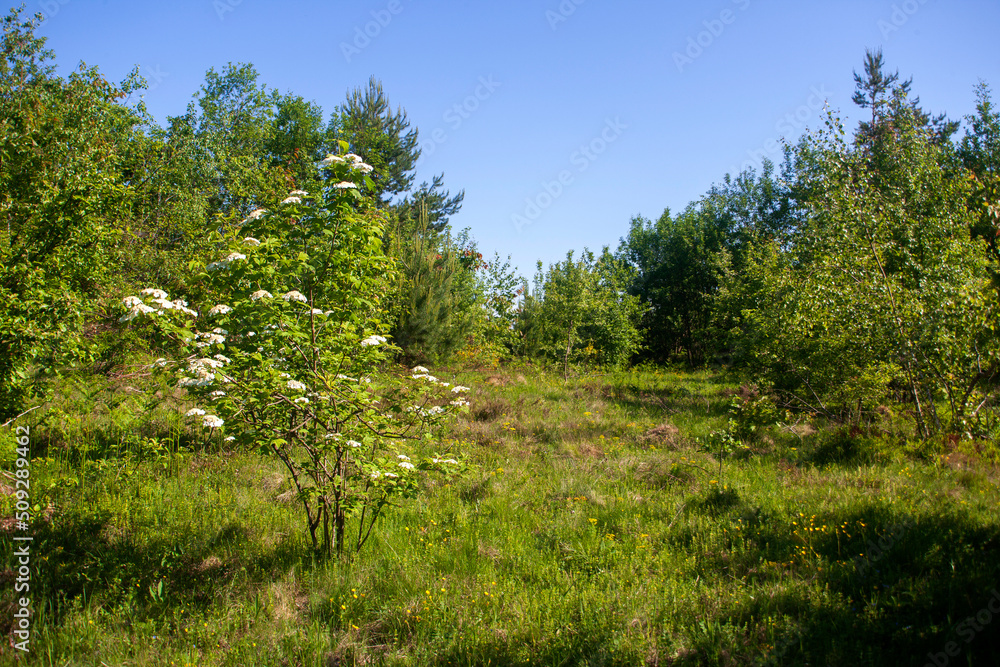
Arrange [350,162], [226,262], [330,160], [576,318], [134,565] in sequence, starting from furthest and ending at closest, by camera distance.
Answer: [576,318] → [134,565] → [350,162] → [330,160] → [226,262]

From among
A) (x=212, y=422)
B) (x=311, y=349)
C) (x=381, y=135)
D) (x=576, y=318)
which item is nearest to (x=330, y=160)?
(x=311, y=349)

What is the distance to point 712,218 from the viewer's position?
31.2 metres

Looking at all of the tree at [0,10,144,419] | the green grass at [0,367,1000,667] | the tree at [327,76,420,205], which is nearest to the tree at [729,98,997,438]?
the green grass at [0,367,1000,667]

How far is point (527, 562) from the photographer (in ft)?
15.1

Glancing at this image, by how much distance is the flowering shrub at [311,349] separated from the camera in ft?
12.0

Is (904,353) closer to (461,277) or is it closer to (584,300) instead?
(584,300)

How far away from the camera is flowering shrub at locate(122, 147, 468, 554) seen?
3658mm

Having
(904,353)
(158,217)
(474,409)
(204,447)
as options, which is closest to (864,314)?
(904,353)

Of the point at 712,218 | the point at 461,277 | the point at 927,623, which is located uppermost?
the point at 712,218

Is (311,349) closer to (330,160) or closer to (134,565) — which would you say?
(330,160)

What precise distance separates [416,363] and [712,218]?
78.5ft

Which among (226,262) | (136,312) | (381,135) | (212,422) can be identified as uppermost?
(381,135)

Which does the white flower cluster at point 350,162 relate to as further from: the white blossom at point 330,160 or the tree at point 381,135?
the tree at point 381,135

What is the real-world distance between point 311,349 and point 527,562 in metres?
2.73
